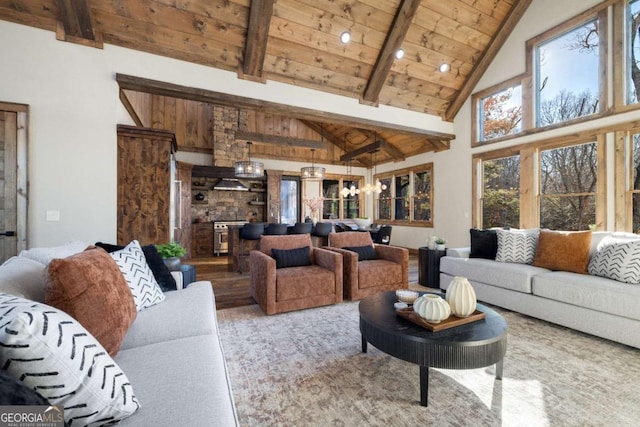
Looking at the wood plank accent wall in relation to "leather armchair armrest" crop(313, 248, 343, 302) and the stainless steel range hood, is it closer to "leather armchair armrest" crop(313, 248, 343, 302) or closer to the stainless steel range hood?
"leather armchair armrest" crop(313, 248, 343, 302)

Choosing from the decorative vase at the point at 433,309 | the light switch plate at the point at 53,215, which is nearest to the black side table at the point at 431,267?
the decorative vase at the point at 433,309

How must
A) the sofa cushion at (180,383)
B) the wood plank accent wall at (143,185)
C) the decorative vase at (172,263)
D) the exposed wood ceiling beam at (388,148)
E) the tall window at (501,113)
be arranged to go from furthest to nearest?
the exposed wood ceiling beam at (388,148) < the tall window at (501,113) < the wood plank accent wall at (143,185) < the decorative vase at (172,263) < the sofa cushion at (180,383)

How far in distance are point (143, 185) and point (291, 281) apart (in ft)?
7.80

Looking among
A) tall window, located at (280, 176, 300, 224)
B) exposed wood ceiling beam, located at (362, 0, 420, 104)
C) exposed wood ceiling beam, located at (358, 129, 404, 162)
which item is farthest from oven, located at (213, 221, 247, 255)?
exposed wood ceiling beam, located at (358, 129, 404, 162)

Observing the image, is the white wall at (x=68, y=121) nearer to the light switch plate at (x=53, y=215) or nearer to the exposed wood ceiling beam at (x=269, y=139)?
the light switch plate at (x=53, y=215)

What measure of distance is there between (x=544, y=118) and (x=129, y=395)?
21.1ft

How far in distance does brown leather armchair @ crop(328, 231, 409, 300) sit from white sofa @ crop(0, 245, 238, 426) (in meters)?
1.97

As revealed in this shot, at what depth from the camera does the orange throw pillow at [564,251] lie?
291 cm

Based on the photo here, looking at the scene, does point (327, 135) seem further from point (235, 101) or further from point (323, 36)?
point (235, 101)

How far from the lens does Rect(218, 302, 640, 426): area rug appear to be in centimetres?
156

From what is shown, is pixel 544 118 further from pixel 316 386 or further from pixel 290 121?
pixel 290 121

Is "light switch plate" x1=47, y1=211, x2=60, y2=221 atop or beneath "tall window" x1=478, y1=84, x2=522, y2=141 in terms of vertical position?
beneath

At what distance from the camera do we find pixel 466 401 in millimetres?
1680

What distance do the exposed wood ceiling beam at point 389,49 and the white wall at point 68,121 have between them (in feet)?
11.2
